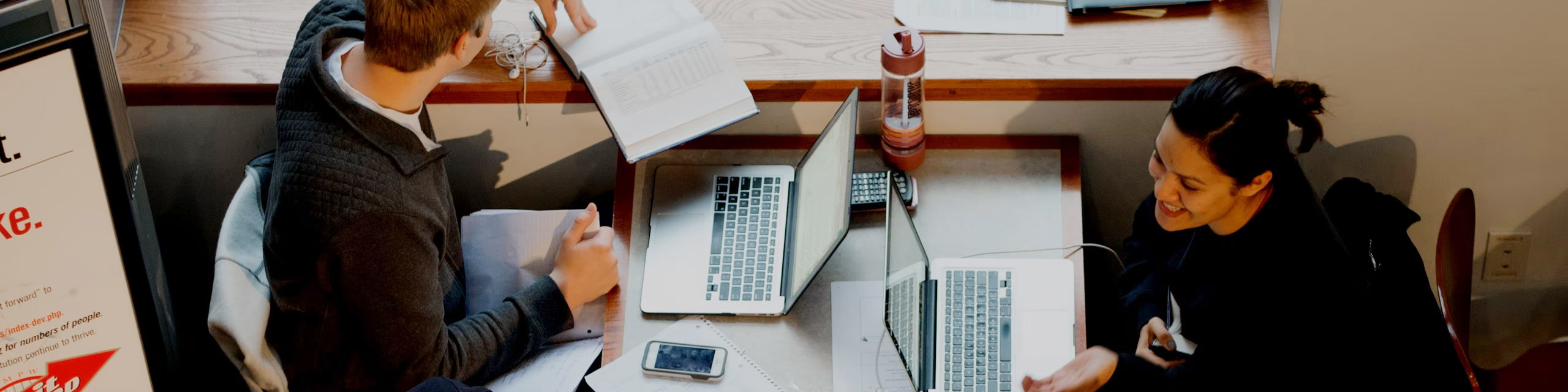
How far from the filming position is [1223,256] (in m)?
1.77

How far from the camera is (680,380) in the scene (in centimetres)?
179

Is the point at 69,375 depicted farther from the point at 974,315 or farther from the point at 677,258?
the point at 974,315

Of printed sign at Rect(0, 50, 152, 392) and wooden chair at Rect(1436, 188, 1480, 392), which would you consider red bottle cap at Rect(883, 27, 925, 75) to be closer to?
wooden chair at Rect(1436, 188, 1480, 392)

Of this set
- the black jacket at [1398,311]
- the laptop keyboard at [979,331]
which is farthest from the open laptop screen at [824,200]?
the black jacket at [1398,311]

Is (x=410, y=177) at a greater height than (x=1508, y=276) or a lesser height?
greater

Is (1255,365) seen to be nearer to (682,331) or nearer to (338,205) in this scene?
(682,331)

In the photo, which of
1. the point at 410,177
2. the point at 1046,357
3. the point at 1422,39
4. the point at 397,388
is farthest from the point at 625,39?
the point at 1422,39

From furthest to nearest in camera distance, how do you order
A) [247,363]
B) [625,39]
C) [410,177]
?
[625,39] → [410,177] → [247,363]

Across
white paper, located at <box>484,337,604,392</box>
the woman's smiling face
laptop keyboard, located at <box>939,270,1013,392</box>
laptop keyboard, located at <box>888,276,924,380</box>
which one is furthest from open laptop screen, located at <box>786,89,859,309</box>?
the woman's smiling face

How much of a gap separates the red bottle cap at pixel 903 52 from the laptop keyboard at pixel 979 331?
32cm

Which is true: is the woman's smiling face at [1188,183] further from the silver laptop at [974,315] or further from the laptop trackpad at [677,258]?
the laptop trackpad at [677,258]

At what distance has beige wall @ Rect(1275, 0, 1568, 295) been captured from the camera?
6.29ft

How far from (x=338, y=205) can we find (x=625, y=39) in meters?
0.61

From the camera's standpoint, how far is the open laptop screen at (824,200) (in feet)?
5.57
